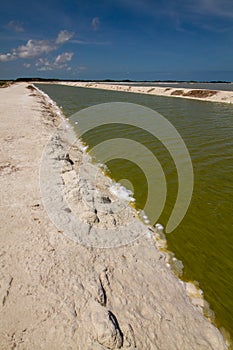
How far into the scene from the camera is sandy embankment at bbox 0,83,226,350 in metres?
3.82

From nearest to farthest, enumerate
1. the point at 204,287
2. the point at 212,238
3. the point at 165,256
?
the point at 204,287 → the point at 165,256 → the point at 212,238

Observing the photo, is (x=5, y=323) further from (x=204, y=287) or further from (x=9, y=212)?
(x=204, y=287)

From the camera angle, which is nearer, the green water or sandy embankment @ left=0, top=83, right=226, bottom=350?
sandy embankment @ left=0, top=83, right=226, bottom=350

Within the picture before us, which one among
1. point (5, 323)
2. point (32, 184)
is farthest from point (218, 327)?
point (32, 184)

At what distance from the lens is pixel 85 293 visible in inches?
178

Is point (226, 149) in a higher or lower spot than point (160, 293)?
higher

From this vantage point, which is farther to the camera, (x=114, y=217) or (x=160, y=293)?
(x=114, y=217)

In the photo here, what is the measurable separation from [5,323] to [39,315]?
514 mm

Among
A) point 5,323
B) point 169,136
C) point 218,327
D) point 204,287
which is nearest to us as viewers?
point 5,323

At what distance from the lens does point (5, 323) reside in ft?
12.5

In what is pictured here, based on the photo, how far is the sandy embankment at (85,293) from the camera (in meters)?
3.82

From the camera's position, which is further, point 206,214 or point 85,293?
point 206,214

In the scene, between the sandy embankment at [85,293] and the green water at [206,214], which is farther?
the green water at [206,214]

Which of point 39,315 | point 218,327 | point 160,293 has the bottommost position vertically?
point 218,327
